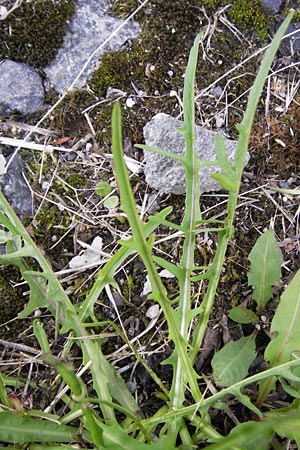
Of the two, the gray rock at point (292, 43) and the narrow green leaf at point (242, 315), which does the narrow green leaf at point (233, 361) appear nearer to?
the narrow green leaf at point (242, 315)

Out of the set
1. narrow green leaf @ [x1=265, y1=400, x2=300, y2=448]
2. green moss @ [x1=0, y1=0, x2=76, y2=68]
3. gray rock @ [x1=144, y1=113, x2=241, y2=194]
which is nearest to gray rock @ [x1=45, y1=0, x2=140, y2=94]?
green moss @ [x1=0, y1=0, x2=76, y2=68]

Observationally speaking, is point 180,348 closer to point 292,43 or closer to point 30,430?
point 30,430

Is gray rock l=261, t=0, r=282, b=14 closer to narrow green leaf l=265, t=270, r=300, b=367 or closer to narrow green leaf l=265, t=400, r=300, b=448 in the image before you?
narrow green leaf l=265, t=270, r=300, b=367

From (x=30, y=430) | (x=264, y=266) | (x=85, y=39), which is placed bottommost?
(x=30, y=430)

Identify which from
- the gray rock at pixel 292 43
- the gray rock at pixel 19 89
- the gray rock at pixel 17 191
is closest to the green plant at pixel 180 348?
the gray rock at pixel 17 191

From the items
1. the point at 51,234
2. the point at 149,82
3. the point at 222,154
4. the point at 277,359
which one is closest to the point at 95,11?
the point at 149,82

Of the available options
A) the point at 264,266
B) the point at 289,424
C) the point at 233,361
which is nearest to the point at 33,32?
the point at 264,266

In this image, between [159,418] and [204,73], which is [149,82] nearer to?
[204,73]
